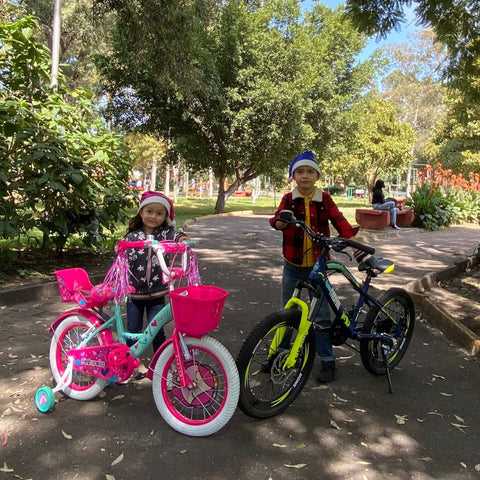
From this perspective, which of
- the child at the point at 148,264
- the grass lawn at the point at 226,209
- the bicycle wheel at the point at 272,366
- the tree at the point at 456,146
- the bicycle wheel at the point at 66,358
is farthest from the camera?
the tree at the point at 456,146

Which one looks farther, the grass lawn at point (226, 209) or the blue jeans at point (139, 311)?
the grass lawn at point (226, 209)

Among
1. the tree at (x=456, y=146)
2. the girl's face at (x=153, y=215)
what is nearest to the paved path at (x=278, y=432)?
the girl's face at (x=153, y=215)

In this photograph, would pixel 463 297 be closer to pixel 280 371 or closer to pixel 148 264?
pixel 280 371

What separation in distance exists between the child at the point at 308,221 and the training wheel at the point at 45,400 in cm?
193

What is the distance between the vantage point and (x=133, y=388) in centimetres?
347

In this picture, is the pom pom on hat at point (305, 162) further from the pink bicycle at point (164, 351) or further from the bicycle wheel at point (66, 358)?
the bicycle wheel at point (66, 358)

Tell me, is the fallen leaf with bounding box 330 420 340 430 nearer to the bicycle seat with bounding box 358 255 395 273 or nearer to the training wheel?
the bicycle seat with bounding box 358 255 395 273

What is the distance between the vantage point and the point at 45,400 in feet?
9.99

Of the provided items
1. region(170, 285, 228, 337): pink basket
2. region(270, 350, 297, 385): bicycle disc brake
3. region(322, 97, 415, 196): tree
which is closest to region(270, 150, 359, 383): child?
region(270, 350, 297, 385): bicycle disc brake

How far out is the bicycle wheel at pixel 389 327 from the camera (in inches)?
147

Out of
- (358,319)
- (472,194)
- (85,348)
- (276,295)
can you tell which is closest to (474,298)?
(276,295)

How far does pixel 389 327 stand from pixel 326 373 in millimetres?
695

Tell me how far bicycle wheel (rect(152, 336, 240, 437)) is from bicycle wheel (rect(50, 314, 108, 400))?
575mm

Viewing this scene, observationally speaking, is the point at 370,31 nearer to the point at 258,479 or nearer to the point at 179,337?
the point at 179,337
